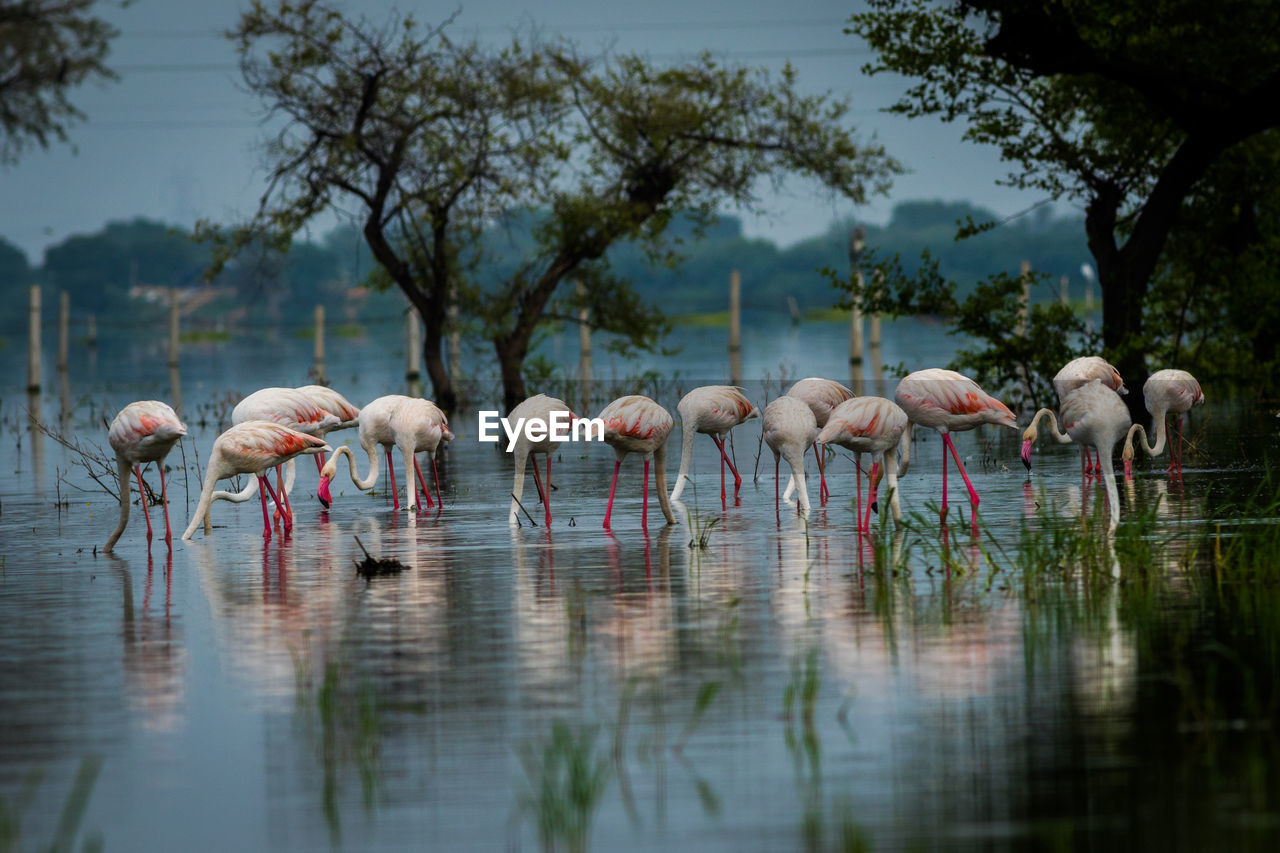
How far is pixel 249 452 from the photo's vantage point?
13.2 metres

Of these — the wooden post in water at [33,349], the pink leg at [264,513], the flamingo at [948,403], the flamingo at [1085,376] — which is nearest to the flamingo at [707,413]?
the flamingo at [948,403]

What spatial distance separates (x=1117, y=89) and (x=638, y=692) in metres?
20.0

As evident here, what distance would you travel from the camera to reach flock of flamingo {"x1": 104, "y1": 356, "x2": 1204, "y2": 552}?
13055mm

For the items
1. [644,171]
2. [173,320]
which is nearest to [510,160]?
[644,171]

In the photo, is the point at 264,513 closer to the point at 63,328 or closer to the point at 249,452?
the point at 249,452

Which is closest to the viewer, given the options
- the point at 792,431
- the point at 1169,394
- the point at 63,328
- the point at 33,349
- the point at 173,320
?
the point at 792,431

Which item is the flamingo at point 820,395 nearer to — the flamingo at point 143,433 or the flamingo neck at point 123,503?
the flamingo at point 143,433

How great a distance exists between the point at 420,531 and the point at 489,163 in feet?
58.9

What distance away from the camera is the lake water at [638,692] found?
17.7 feet

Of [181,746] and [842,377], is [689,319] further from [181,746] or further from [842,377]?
[181,746]

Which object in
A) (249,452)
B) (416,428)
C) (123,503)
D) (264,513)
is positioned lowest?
(264,513)

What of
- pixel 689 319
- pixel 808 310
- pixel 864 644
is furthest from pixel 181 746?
pixel 689 319

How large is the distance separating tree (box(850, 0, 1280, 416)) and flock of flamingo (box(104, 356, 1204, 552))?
7045 mm

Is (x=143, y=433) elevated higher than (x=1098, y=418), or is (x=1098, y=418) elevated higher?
(x=143, y=433)
